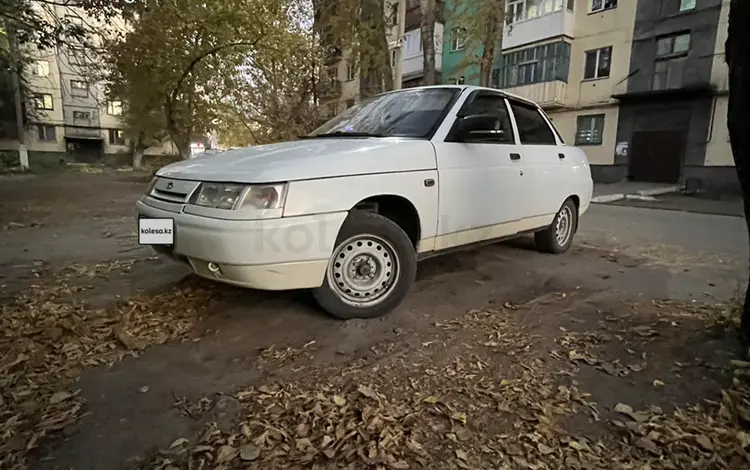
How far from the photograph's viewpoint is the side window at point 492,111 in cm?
363

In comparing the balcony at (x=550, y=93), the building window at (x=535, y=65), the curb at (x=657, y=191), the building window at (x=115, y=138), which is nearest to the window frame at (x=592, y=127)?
the balcony at (x=550, y=93)

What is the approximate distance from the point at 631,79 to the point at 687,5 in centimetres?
286

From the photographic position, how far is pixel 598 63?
60.2 feet

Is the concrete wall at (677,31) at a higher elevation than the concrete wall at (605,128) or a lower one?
higher

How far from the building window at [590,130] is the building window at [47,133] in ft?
135

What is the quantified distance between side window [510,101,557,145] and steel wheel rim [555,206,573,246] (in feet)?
2.87

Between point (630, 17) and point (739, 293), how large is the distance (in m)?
17.8

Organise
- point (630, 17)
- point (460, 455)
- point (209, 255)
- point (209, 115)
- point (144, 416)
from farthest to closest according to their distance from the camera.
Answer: point (209, 115) → point (630, 17) → point (209, 255) → point (144, 416) → point (460, 455)

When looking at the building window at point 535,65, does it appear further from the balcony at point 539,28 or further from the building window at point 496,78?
the balcony at point 539,28

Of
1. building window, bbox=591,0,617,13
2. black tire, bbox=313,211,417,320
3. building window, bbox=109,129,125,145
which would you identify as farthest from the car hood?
building window, bbox=109,129,125,145

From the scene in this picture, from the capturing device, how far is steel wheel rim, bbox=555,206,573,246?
510 centimetres

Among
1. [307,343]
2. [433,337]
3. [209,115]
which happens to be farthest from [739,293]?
[209,115]

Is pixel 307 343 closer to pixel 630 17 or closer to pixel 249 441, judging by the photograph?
pixel 249 441

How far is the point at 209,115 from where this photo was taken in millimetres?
21969
